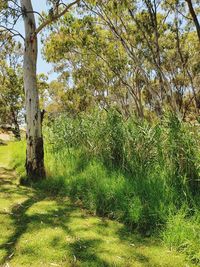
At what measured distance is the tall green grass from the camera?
5.50 meters

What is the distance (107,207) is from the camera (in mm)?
6527

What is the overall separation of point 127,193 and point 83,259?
197 centimetres

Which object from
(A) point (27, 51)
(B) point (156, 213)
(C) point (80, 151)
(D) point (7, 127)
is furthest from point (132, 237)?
(D) point (7, 127)

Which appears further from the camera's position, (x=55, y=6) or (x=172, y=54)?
(x=172, y=54)

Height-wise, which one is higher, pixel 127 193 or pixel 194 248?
pixel 127 193

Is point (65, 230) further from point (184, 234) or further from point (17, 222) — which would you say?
point (184, 234)

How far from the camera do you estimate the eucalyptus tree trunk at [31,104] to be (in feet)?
30.5

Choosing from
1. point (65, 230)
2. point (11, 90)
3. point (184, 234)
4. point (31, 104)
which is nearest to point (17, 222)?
point (65, 230)

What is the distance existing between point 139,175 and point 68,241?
7.60ft

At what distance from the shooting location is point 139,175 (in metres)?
7.04

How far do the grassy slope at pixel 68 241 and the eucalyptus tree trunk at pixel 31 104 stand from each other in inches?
86.6

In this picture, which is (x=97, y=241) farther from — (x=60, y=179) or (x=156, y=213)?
(x=60, y=179)

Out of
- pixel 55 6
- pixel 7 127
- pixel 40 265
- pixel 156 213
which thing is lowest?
pixel 40 265

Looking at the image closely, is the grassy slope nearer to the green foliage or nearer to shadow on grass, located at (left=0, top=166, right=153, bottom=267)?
shadow on grass, located at (left=0, top=166, right=153, bottom=267)
